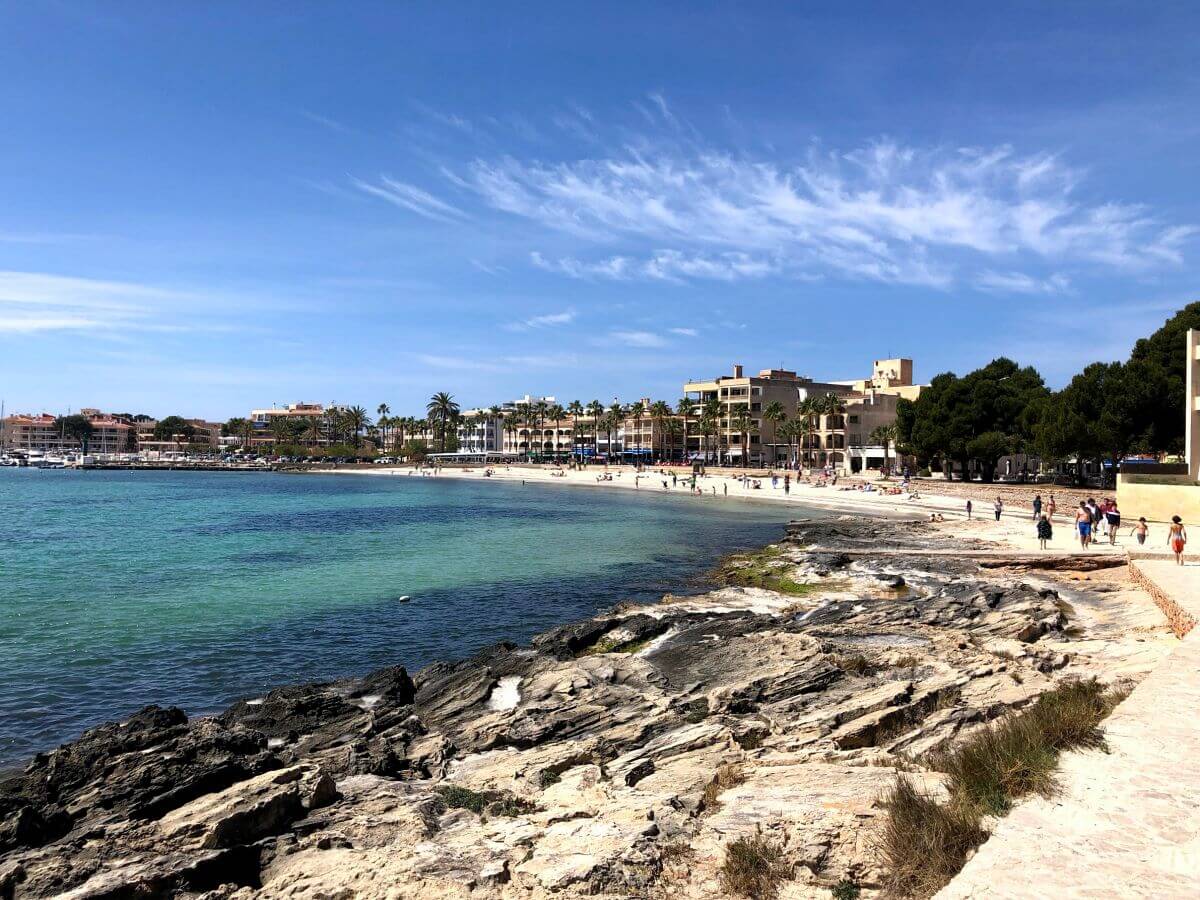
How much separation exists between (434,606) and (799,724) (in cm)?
1634

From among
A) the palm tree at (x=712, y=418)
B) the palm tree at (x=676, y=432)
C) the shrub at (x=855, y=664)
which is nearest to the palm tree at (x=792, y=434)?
the palm tree at (x=712, y=418)

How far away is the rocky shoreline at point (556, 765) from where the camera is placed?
25.9 feet

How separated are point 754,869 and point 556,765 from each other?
4525 mm

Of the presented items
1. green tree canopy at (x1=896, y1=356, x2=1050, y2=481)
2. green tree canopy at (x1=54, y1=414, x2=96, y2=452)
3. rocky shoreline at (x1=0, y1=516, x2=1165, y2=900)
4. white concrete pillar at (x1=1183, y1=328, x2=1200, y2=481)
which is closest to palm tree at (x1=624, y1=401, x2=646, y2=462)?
green tree canopy at (x1=896, y1=356, x2=1050, y2=481)

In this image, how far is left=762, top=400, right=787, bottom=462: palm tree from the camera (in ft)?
375

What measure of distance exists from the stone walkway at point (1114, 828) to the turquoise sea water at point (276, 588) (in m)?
14.6

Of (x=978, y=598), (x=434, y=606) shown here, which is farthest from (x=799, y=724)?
(x=434, y=606)

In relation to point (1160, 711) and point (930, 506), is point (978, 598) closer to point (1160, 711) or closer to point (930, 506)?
point (1160, 711)

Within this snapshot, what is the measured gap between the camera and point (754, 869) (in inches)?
283

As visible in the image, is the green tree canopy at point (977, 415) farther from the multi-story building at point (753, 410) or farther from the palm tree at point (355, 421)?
the palm tree at point (355, 421)

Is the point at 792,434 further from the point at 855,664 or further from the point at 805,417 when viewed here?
the point at 855,664

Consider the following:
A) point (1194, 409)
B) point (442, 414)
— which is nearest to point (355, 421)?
point (442, 414)

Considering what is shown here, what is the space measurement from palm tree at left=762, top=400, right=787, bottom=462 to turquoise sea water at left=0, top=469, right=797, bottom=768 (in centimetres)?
5295

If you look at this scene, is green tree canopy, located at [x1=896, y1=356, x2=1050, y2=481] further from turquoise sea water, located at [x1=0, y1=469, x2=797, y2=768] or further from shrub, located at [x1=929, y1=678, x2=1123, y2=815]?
shrub, located at [x1=929, y1=678, x2=1123, y2=815]
